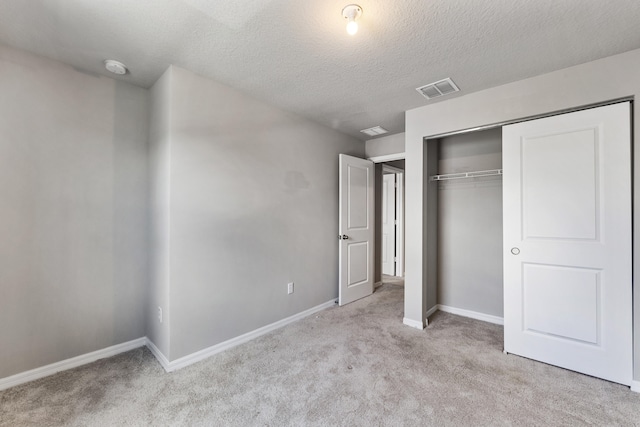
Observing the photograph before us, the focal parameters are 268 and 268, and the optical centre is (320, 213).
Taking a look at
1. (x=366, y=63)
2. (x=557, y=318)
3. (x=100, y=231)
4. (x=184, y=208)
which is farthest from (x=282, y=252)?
(x=557, y=318)

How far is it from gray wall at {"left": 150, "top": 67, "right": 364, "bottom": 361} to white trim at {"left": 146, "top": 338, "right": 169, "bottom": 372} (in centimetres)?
8

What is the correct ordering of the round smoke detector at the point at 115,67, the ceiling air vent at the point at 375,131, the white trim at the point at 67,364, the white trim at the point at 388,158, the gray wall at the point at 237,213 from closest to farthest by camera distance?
the white trim at the point at 67,364 < the round smoke detector at the point at 115,67 < the gray wall at the point at 237,213 < the ceiling air vent at the point at 375,131 < the white trim at the point at 388,158

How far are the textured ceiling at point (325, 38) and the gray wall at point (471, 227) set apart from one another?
38.5 inches

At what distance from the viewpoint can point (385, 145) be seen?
4.10 metres

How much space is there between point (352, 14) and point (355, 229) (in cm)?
267

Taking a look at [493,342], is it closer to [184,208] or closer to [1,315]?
[184,208]

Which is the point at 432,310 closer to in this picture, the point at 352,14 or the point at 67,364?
the point at 352,14

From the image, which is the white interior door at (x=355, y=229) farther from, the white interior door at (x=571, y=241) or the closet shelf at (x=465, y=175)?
the white interior door at (x=571, y=241)

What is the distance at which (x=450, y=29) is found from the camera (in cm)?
172

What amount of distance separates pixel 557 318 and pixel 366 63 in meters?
2.60

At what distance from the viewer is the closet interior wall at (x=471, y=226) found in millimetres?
3117

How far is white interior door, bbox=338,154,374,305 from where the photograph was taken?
12.0 ft

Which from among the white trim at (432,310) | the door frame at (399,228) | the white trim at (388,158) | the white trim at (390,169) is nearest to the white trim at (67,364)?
the white trim at (432,310)

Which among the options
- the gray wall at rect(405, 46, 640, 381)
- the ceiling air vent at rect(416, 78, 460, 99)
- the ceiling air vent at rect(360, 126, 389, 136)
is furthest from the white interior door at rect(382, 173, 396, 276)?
the ceiling air vent at rect(416, 78, 460, 99)
